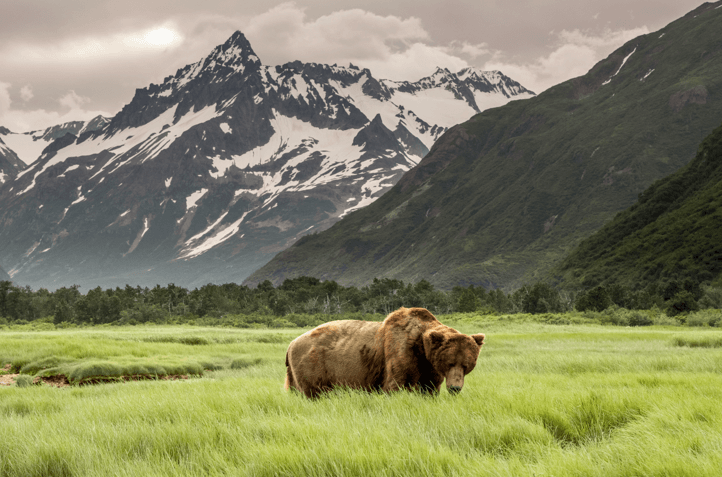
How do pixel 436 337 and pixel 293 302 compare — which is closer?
pixel 436 337

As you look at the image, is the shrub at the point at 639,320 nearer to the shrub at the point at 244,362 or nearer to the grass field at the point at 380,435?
the shrub at the point at 244,362

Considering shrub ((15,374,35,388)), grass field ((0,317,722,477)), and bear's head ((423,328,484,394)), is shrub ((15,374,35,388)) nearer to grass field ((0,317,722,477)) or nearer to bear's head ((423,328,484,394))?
grass field ((0,317,722,477))

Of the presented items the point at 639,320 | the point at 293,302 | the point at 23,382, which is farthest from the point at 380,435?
the point at 293,302

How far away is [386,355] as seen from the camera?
7.78 m

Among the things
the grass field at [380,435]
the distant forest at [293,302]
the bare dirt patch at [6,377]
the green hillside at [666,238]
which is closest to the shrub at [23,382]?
the bare dirt patch at [6,377]

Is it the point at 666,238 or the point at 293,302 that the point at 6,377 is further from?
the point at 666,238

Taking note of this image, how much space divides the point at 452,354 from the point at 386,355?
137 centimetres

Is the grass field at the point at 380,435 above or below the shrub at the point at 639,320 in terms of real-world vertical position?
above

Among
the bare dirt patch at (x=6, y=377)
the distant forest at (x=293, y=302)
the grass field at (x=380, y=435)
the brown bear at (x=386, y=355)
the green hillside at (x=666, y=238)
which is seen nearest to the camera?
the grass field at (x=380, y=435)

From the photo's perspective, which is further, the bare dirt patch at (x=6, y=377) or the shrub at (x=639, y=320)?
the shrub at (x=639, y=320)

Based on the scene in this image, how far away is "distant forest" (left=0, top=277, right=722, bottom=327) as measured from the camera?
2650 inches

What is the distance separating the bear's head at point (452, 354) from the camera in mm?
6867

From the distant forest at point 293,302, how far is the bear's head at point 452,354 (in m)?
56.0

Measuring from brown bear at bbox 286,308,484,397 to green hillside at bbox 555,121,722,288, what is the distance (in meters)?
107
